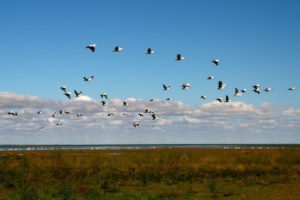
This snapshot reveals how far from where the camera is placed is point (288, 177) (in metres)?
28.7

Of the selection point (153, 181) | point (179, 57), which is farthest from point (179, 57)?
point (153, 181)

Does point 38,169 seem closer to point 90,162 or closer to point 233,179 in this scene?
point 90,162

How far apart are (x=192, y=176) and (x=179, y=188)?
5958 mm

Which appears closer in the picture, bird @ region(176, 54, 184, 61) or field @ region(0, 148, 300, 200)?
field @ region(0, 148, 300, 200)

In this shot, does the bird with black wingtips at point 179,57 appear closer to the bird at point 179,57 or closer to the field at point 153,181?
the bird at point 179,57

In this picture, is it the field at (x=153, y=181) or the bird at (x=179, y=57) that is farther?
the bird at (x=179, y=57)

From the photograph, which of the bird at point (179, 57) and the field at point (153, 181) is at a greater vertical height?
the bird at point (179, 57)

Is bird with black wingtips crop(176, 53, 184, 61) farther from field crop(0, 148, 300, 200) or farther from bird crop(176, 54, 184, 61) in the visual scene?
field crop(0, 148, 300, 200)

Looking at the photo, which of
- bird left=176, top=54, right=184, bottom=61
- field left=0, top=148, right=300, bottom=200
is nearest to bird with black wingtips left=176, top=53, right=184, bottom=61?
bird left=176, top=54, right=184, bottom=61

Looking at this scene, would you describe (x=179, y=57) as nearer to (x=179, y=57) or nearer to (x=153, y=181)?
(x=179, y=57)

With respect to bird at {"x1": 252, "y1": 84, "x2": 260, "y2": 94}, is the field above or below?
below

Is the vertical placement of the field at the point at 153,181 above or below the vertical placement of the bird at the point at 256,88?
below

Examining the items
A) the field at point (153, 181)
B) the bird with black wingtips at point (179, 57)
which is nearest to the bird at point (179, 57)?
the bird with black wingtips at point (179, 57)

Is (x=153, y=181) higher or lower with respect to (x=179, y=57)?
lower
